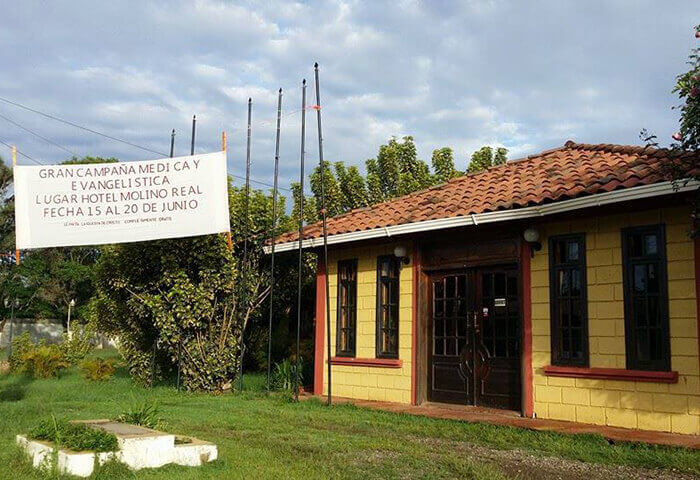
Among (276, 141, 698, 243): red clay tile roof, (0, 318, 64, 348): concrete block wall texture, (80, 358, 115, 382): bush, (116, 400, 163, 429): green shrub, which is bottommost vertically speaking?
(0, 318, 64, 348): concrete block wall texture

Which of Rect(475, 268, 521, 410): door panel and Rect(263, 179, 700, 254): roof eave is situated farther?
Rect(475, 268, 521, 410): door panel

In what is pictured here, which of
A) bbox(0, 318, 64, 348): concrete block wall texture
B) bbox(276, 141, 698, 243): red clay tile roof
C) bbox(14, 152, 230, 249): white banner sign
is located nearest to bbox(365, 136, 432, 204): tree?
bbox(276, 141, 698, 243): red clay tile roof

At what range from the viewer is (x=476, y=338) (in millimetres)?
9617

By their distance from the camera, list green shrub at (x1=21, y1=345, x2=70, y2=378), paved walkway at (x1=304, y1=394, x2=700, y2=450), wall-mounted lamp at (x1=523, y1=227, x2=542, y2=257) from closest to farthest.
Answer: paved walkway at (x1=304, y1=394, x2=700, y2=450) → wall-mounted lamp at (x1=523, y1=227, x2=542, y2=257) → green shrub at (x1=21, y1=345, x2=70, y2=378)

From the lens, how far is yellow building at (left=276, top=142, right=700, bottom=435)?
24.7ft

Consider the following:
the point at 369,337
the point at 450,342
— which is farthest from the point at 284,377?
the point at 450,342

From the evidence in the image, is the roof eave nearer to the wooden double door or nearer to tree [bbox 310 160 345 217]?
the wooden double door

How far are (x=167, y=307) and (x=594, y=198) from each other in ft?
24.9

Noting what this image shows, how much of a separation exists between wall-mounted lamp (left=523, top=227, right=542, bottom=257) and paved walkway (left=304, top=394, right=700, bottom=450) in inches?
84.4

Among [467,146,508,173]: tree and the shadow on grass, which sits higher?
[467,146,508,173]: tree

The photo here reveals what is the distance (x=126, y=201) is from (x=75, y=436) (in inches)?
237

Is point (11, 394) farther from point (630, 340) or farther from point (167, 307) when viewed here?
point (630, 340)

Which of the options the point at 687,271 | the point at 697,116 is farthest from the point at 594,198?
the point at 697,116

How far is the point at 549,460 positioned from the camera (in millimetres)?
6211
